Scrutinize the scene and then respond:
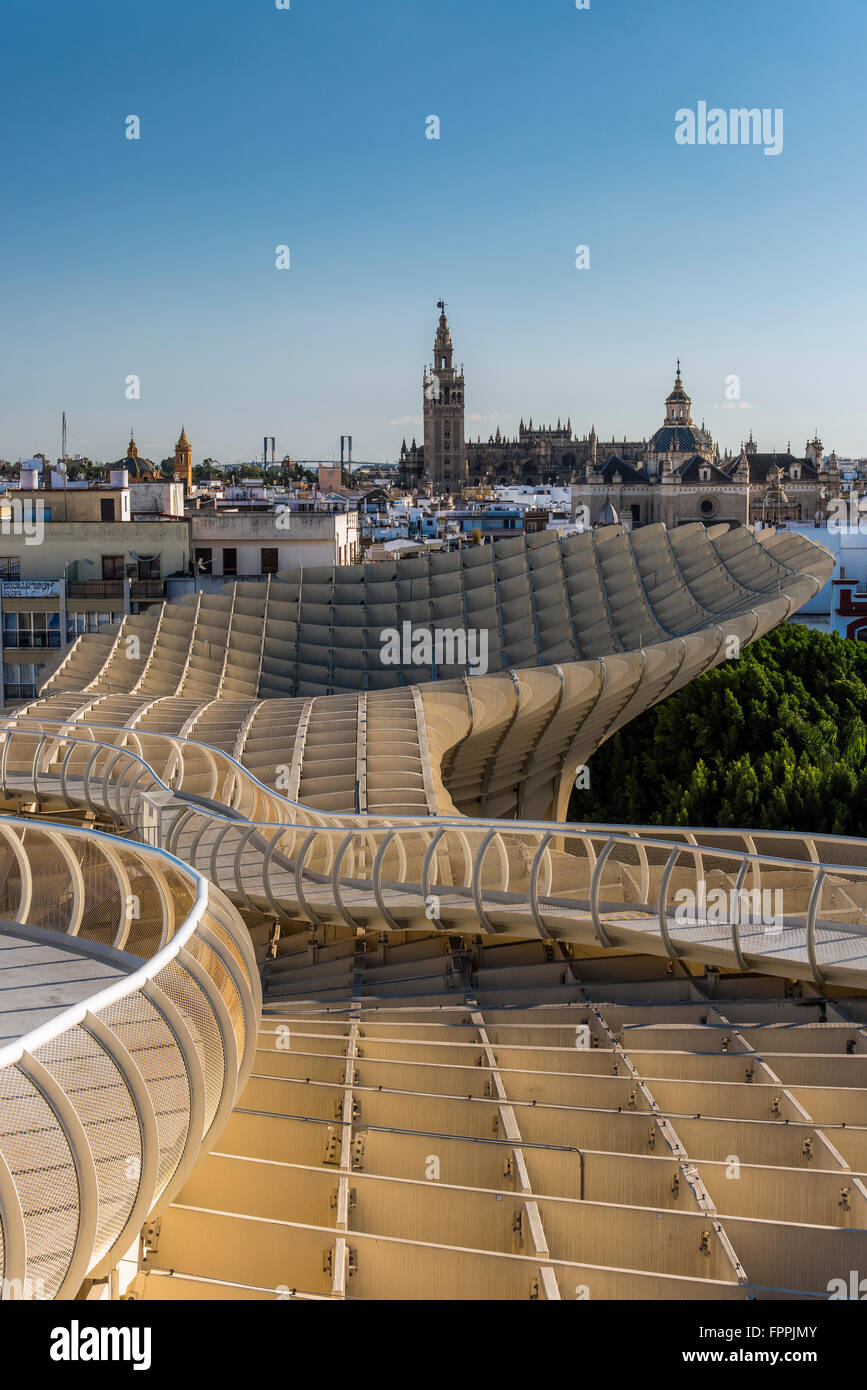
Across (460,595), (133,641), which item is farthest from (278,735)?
(460,595)

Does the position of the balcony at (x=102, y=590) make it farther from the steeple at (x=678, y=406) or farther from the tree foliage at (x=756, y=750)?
the steeple at (x=678, y=406)

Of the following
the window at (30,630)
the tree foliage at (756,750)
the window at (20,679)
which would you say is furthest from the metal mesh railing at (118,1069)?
the window at (30,630)

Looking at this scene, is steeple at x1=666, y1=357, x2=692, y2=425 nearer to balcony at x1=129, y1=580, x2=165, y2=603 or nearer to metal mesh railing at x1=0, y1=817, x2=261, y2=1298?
balcony at x1=129, y1=580, x2=165, y2=603

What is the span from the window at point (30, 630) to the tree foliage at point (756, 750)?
1907cm

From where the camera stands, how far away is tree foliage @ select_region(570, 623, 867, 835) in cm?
2916

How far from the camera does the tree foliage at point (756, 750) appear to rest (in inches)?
1148

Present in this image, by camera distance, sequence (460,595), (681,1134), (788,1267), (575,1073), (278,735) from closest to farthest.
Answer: (788,1267) < (681,1134) < (575,1073) < (278,735) < (460,595)

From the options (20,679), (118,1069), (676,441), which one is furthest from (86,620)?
(676,441)

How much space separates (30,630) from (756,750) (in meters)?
24.9

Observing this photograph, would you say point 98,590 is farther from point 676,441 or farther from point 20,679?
point 676,441

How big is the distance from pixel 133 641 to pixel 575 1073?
25.6 m

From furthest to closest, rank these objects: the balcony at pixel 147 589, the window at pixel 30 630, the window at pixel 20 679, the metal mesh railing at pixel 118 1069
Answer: the balcony at pixel 147 589 → the window at pixel 30 630 → the window at pixel 20 679 → the metal mesh railing at pixel 118 1069

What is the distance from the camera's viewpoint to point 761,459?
159500 millimetres
